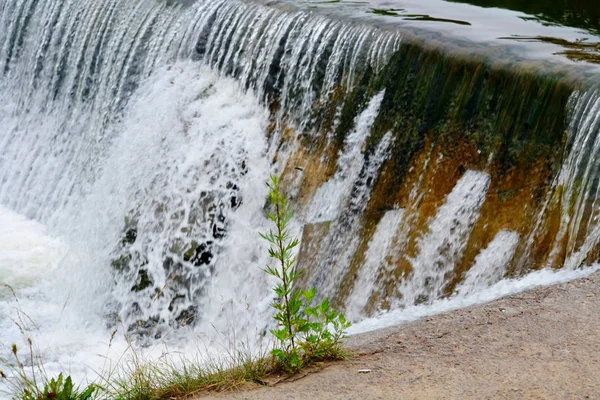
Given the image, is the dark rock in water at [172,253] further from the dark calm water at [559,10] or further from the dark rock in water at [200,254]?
the dark calm water at [559,10]

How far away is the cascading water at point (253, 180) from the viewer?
5516mm

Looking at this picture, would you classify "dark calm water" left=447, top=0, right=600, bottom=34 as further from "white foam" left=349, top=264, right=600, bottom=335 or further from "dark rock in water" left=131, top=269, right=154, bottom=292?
"dark rock in water" left=131, top=269, right=154, bottom=292

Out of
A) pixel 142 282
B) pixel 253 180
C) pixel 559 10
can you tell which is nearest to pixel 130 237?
pixel 142 282

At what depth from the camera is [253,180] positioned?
7062 mm

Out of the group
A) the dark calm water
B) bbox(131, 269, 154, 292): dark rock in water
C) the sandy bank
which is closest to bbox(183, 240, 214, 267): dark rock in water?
bbox(131, 269, 154, 292): dark rock in water

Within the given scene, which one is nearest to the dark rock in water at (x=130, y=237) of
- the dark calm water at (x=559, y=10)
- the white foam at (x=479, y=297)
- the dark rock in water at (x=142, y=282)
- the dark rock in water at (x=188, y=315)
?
the dark rock in water at (x=142, y=282)

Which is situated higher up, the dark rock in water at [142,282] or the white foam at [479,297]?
the white foam at [479,297]

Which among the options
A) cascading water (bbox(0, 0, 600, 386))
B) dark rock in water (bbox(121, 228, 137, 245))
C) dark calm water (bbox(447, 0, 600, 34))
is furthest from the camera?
dark calm water (bbox(447, 0, 600, 34))

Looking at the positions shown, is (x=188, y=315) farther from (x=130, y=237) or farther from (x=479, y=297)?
(x=479, y=297)

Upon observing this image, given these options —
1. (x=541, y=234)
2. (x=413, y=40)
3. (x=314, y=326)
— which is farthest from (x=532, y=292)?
(x=413, y=40)

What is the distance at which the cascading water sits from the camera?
5.52 metres

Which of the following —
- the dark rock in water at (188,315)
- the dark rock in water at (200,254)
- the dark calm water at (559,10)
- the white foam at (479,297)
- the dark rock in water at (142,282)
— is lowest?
the dark rock in water at (188,315)

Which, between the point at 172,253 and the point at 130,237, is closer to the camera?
the point at 172,253

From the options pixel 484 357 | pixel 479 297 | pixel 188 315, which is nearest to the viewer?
pixel 484 357
